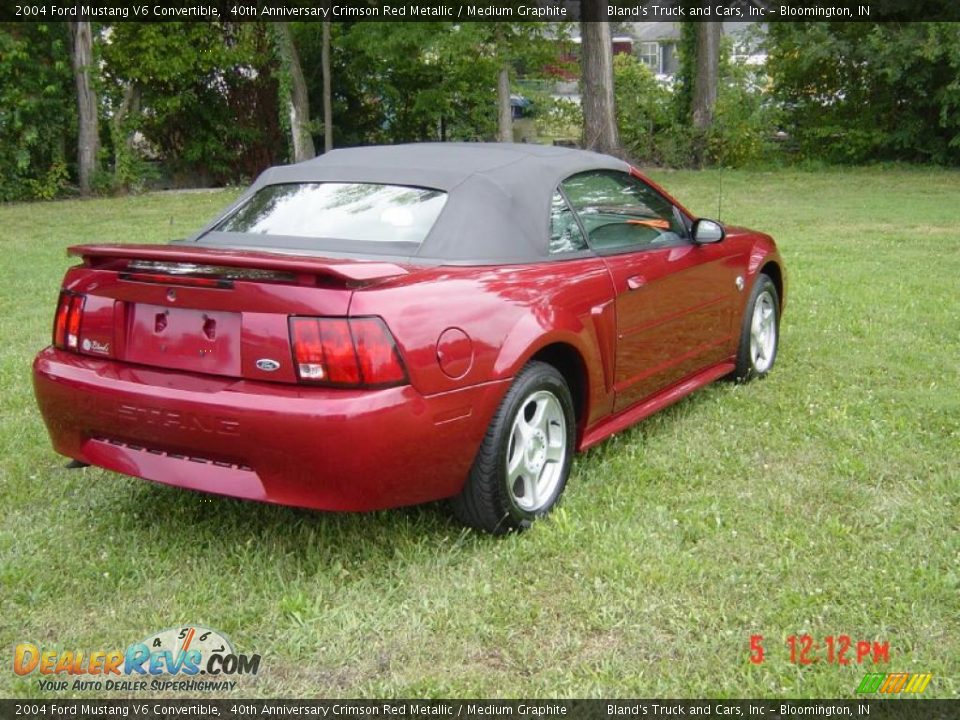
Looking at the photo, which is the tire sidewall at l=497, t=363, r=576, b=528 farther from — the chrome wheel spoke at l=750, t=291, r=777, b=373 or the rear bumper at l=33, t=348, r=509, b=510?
the chrome wheel spoke at l=750, t=291, r=777, b=373

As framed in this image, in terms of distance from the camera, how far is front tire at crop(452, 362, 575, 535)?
3521 mm

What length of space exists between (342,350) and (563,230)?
148 cm

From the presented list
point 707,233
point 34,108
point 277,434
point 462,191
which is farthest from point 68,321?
point 34,108

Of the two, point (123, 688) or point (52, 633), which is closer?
point (123, 688)

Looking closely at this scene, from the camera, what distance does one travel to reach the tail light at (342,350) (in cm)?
310

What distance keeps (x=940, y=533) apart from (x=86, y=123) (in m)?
19.9

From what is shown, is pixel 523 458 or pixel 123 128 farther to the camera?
pixel 123 128

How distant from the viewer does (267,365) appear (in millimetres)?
3168

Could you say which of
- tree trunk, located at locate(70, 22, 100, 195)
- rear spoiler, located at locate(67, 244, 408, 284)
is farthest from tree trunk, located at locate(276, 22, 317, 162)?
rear spoiler, located at locate(67, 244, 408, 284)

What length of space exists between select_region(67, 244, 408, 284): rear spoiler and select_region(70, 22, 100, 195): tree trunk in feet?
59.8

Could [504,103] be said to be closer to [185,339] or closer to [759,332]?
[759,332]

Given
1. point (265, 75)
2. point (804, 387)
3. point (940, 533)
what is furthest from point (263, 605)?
point (265, 75)

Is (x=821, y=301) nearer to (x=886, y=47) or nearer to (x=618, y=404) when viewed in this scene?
(x=618, y=404)

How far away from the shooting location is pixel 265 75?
23.2 meters
